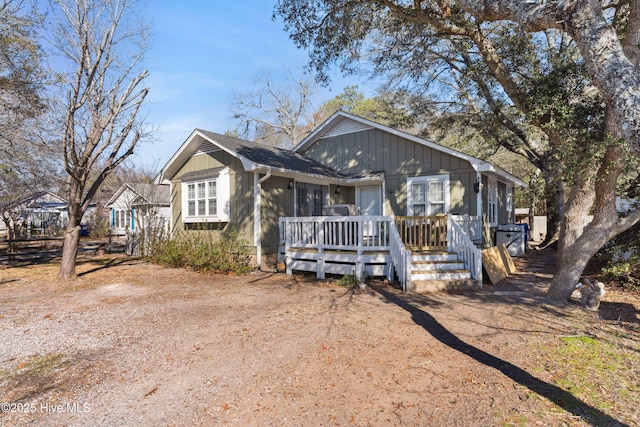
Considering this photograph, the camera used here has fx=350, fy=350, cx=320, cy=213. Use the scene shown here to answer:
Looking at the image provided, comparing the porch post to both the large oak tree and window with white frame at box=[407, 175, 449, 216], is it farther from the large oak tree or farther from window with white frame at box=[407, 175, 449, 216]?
window with white frame at box=[407, 175, 449, 216]

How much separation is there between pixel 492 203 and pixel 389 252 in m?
5.98

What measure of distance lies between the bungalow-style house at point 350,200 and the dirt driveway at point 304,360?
61.7 inches

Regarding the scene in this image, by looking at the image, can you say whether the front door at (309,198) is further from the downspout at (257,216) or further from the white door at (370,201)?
the downspout at (257,216)

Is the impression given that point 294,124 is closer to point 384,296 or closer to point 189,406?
point 384,296

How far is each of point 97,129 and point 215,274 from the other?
5.25 metres

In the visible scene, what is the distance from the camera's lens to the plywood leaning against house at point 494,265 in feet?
28.0

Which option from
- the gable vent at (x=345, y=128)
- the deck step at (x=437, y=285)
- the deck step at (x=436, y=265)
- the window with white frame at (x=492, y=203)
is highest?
the gable vent at (x=345, y=128)

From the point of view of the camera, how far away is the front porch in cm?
781

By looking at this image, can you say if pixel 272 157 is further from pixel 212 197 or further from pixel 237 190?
pixel 212 197

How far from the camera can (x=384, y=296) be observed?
7254mm

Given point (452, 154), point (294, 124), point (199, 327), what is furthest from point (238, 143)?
point (294, 124)

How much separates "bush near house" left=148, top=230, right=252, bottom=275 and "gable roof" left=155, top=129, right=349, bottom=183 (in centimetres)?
237

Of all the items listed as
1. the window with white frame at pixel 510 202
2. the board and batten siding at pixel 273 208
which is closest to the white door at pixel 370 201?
the board and batten siding at pixel 273 208

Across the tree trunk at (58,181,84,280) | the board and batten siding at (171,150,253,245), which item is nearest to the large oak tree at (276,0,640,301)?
the board and batten siding at (171,150,253,245)
